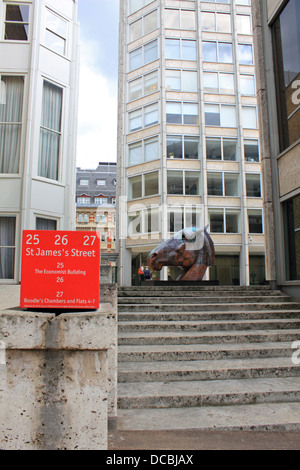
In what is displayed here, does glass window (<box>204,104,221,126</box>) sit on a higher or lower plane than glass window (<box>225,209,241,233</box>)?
higher

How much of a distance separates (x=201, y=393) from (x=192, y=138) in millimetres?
28882

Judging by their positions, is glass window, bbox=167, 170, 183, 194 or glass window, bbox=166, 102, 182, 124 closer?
glass window, bbox=167, 170, 183, 194

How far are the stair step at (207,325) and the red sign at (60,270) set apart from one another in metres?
4.34

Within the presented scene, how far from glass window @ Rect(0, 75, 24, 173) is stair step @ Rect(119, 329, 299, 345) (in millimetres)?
7484

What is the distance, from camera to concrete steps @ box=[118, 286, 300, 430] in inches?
158

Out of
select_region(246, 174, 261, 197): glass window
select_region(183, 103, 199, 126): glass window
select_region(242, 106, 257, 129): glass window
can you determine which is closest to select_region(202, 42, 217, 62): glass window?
select_region(183, 103, 199, 126): glass window

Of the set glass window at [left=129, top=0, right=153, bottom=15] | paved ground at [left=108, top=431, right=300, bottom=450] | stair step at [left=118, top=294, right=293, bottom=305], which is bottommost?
paved ground at [left=108, top=431, right=300, bottom=450]

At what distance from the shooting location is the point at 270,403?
14.5 feet

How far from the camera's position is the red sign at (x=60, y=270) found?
2438 millimetres

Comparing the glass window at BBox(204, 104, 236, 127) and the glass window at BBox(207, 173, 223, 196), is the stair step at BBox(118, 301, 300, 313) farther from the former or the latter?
the glass window at BBox(204, 104, 236, 127)

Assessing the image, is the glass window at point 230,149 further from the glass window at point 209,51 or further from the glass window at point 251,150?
the glass window at point 209,51

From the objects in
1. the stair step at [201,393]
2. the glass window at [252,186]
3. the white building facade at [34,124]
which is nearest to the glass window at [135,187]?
the glass window at [252,186]

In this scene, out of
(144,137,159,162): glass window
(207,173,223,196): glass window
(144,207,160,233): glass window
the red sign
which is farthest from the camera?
(144,137,159,162): glass window
